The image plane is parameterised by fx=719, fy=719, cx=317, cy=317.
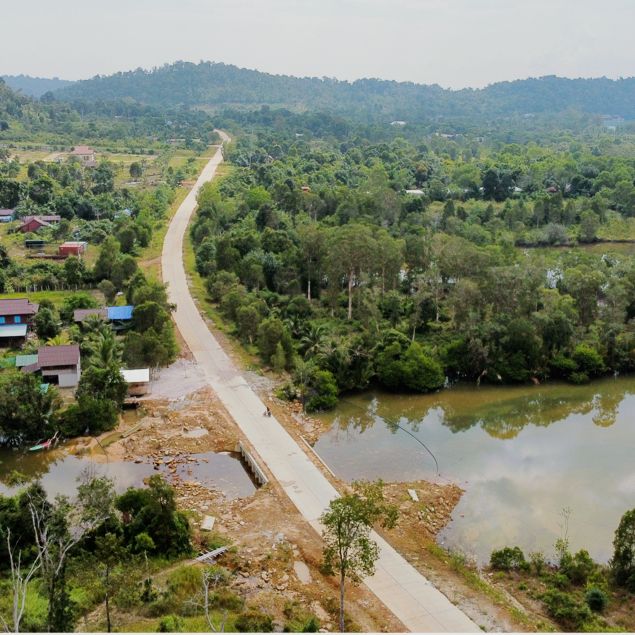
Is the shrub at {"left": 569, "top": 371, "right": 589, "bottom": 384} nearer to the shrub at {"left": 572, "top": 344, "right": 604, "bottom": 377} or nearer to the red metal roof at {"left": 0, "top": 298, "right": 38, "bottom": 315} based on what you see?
the shrub at {"left": 572, "top": 344, "right": 604, "bottom": 377}

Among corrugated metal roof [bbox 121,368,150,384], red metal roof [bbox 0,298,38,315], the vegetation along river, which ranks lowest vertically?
the vegetation along river

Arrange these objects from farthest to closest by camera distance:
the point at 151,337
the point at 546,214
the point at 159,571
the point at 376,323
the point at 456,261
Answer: the point at 546,214
the point at 456,261
the point at 376,323
the point at 151,337
the point at 159,571

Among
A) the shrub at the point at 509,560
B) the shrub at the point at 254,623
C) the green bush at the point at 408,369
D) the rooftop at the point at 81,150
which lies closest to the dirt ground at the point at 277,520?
the shrub at the point at 509,560

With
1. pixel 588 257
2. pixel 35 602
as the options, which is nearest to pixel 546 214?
pixel 588 257

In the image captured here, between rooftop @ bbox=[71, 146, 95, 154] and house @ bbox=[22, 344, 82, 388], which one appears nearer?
house @ bbox=[22, 344, 82, 388]

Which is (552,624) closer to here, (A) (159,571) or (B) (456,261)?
(A) (159,571)

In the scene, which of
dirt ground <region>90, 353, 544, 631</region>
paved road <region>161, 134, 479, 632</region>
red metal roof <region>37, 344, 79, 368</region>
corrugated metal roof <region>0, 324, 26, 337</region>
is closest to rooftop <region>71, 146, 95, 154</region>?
paved road <region>161, 134, 479, 632</region>
